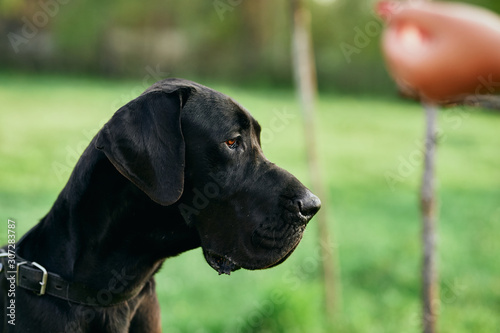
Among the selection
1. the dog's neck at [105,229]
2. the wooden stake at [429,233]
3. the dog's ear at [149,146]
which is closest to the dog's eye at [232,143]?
the dog's ear at [149,146]

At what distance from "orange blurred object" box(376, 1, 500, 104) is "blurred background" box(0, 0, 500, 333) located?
0.89m

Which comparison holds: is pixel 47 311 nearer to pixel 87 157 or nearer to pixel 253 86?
pixel 87 157

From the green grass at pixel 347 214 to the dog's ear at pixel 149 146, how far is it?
2.38 metres

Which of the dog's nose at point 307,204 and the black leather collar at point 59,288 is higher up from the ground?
the dog's nose at point 307,204

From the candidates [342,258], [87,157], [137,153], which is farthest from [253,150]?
[342,258]

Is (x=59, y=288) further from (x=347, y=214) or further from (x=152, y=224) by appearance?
(x=347, y=214)

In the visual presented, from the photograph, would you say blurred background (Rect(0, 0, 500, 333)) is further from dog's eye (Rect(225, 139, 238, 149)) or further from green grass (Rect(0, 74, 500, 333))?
dog's eye (Rect(225, 139, 238, 149))

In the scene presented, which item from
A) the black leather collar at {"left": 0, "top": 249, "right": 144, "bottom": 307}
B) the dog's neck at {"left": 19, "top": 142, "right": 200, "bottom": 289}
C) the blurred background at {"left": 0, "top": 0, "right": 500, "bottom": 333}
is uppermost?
the dog's neck at {"left": 19, "top": 142, "right": 200, "bottom": 289}

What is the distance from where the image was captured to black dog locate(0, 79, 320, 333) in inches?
96.0

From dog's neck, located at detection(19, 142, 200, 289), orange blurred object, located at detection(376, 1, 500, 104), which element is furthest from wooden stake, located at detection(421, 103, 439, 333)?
dog's neck, located at detection(19, 142, 200, 289)

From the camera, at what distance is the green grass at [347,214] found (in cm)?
502

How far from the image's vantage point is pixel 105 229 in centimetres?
248

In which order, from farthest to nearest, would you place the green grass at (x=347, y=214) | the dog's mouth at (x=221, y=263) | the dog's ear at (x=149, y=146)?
the green grass at (x=347, y=214) < the dog's mouth at (x=221, y=263) < the dog's ear at (x=149, y=146)

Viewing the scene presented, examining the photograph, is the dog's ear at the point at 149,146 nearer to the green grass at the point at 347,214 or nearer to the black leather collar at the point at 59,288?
the black leather collar at the point at 59,288
